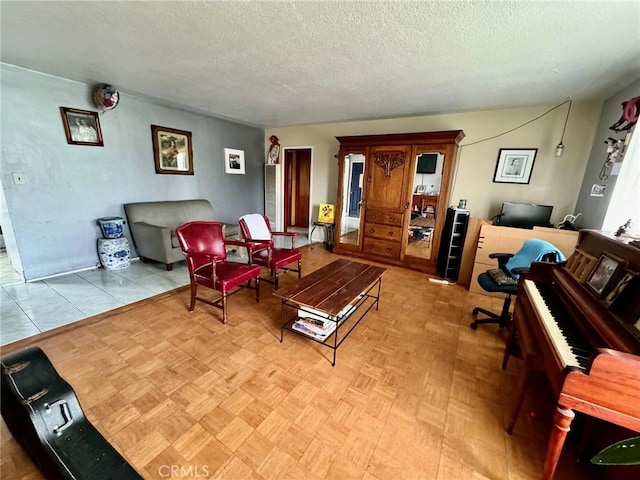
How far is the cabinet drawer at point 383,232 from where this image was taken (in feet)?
12.7

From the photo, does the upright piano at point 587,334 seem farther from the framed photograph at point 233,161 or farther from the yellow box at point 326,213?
the framed photograph at point 233,161

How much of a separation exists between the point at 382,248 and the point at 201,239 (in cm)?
269

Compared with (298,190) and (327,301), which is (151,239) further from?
(298,190)

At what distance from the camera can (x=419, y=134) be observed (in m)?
3.43

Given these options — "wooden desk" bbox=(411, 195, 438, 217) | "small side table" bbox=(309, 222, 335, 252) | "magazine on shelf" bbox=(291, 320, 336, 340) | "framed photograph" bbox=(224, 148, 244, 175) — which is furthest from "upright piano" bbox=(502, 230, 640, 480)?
"framed photograph" bbox=(224, 148, 244, 175)

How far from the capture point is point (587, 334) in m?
1.12

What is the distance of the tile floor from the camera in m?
2.12

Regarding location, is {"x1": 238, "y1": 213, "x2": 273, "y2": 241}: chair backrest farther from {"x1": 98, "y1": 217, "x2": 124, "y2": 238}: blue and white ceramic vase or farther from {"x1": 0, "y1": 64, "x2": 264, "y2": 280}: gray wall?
{"x1": 0, "y1": 64, "x2": 264, "y2": 280}: gray wall

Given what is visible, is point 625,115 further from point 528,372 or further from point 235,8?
point 235,8

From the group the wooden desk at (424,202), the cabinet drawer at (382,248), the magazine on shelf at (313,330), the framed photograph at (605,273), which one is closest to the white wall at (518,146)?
the wooden desk at (424,202)

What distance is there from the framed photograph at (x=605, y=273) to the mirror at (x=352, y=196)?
2.96m

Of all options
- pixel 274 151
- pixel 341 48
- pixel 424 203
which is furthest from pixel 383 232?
pixel 274 151

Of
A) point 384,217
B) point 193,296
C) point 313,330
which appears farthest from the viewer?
point 384,217

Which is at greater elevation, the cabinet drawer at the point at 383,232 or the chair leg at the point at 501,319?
the cabinet drawer at the point at 383,232
